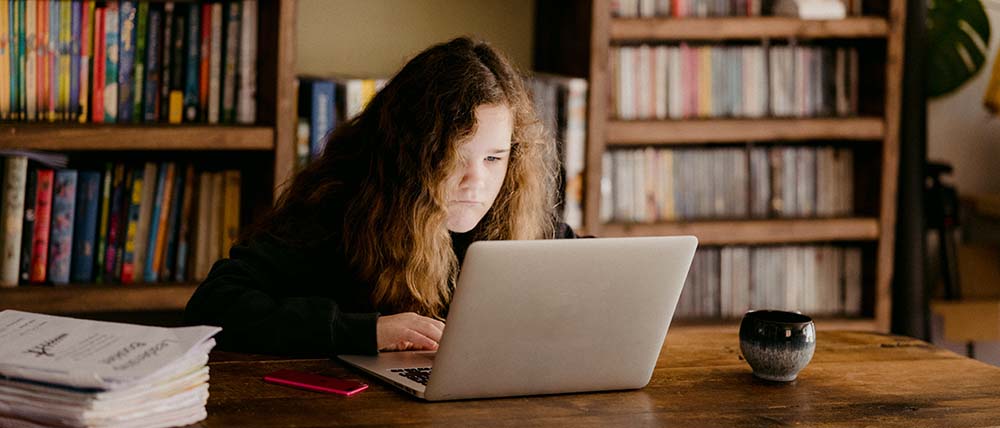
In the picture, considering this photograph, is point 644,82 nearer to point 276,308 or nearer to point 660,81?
point 660,81

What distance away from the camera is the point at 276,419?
4.49 feet

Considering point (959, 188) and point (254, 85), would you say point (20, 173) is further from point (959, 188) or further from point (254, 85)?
point (959, 188)

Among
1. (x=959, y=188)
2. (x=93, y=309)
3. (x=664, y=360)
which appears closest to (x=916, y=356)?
(x=664, y=360)

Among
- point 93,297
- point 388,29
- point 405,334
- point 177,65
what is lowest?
point 93,297

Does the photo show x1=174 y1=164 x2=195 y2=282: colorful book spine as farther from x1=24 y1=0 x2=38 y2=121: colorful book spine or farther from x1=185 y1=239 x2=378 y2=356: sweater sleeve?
x1=185 y1=239 x2=378 y2=356: sweater sleeve

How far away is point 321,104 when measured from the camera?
9.11 feet

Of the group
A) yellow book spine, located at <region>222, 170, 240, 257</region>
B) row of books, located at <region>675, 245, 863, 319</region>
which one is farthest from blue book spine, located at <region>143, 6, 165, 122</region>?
row of books, located at <region>675, 245, 863, 319</region>

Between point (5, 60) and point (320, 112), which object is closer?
point (5, 60)

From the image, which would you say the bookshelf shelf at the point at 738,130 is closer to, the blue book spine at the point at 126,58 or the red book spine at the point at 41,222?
the blue book spine at the point at 126,58

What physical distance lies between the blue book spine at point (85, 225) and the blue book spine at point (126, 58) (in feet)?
0.50

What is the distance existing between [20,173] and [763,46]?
5.84ft

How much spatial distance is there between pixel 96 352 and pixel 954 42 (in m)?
2.80

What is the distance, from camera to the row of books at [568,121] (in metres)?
2.91

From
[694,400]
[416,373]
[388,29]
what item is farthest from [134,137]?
[694,400]
